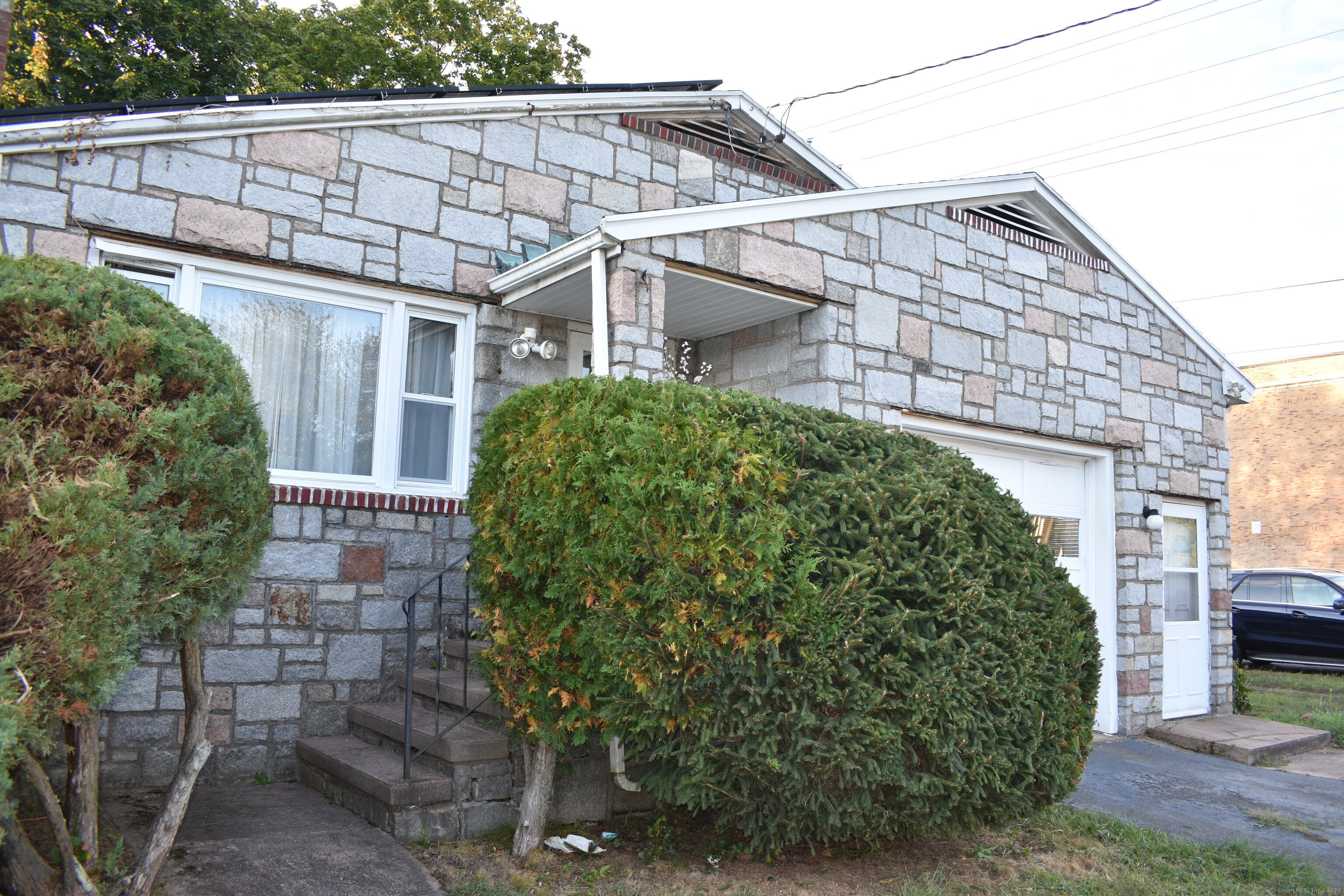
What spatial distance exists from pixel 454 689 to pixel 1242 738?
6506 mm

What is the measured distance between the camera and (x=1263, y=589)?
538 inches

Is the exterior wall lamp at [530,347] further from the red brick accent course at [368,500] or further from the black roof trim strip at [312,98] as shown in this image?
the black roof trim strip at [312,98]

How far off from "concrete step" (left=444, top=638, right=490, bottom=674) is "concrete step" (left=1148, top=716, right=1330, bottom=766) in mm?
5867

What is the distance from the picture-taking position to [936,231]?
7.21m

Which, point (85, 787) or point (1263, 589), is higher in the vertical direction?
point (1263, 589)

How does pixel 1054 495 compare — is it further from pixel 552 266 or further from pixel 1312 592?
pixel 1312 592

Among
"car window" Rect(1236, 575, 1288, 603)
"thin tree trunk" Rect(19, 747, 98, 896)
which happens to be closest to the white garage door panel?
"thin tree trunk" Rect(19, 747, 98, 896)

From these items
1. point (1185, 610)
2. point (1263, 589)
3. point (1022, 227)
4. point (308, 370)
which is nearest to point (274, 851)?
point (308, 370)

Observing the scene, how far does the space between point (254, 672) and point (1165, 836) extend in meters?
5.02

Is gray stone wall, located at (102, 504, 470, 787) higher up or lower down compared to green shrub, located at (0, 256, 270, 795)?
lower down

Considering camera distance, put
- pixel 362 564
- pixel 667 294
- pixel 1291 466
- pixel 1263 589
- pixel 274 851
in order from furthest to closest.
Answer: pixel 1291 466, pixel 1263 589, pixel 667 294, pixel 362 564, pixel 274 851

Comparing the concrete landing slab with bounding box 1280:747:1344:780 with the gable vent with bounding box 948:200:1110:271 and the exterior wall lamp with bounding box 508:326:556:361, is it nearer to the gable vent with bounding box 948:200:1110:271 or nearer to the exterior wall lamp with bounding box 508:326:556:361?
the gable vent with bounding box 948:200:1110:271

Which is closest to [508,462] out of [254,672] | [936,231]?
[254,672]

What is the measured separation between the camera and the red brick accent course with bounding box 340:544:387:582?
562cm
